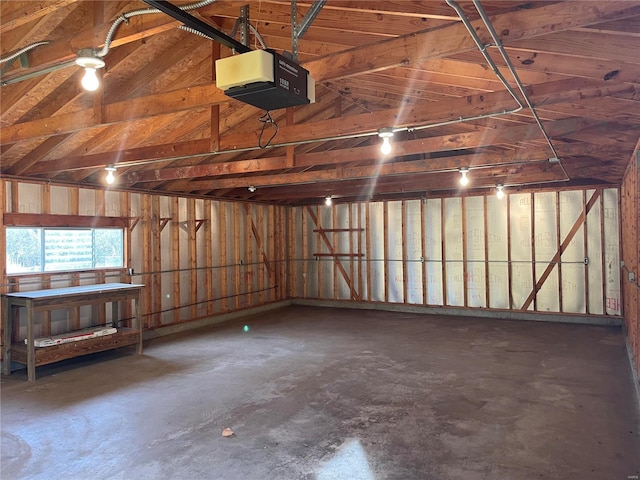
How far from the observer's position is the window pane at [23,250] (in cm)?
565

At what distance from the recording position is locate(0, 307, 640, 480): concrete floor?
306 cm

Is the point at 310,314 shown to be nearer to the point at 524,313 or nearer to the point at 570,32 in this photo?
the point at 524,313

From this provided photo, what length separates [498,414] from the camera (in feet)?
12.8

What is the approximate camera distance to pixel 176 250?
803cm

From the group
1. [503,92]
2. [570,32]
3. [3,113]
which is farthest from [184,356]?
[570,32]

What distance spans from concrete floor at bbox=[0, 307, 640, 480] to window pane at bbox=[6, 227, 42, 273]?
1.39m

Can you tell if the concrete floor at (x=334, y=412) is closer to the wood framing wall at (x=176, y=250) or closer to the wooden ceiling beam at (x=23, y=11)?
the wood framing wall at (x=176, y=250)

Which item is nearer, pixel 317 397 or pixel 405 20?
pixel 405 20

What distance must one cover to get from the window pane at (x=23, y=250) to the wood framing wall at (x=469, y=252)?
20.0 ft

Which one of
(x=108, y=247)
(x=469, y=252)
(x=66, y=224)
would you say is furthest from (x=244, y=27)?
(x=469, y=252)

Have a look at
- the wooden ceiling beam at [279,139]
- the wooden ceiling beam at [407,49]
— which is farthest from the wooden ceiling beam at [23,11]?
the wooden ceiling beam at [279,139]

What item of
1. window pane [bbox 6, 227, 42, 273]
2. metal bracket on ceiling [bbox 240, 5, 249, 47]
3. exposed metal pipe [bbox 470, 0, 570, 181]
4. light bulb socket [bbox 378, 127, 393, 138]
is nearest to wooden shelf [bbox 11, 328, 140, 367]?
window pane [bbox 6, 227, 42, 273]

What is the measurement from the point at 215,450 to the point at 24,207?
457 centimetres

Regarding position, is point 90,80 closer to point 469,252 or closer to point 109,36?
point 109,36
